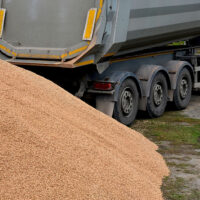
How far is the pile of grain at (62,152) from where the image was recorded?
3867 millimetres

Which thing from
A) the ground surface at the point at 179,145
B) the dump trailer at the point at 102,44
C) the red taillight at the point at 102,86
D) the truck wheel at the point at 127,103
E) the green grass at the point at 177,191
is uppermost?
the dump trailer at the point at 102,44

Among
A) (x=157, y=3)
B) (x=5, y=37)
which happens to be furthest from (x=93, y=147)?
(x=157, y=3)

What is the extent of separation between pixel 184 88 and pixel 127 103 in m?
2.29

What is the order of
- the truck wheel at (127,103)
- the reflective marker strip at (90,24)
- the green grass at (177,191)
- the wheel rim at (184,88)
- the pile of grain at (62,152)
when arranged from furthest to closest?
the wheel rim at (184,88) → the truck wheel at (127,103) → the reflective marker strip at (90,24) → the green grass at (177,191) → the pile of grain at (62,152)

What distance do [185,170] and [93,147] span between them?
145 cm

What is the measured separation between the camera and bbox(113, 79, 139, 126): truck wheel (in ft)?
25.0

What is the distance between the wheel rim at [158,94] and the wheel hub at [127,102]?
0.79 metres

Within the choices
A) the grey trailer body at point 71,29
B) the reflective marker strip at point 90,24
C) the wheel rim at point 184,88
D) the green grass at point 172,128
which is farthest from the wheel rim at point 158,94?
the reflective marker strip at point 90,24

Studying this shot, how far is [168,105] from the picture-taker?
9.75m

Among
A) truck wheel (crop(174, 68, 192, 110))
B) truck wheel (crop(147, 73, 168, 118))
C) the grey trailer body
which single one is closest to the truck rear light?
the grey trailer body

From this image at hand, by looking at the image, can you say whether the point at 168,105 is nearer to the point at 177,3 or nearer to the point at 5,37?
the point at 177,3

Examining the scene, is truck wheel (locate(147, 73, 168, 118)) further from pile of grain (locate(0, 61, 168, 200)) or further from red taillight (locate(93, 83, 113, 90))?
pile of grain (locate(0, 61, 168, 200))

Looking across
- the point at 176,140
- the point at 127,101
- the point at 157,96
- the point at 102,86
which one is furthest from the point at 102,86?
the point at 157,96

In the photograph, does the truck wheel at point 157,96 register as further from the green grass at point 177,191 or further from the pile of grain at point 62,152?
the green grass at point 177,191
